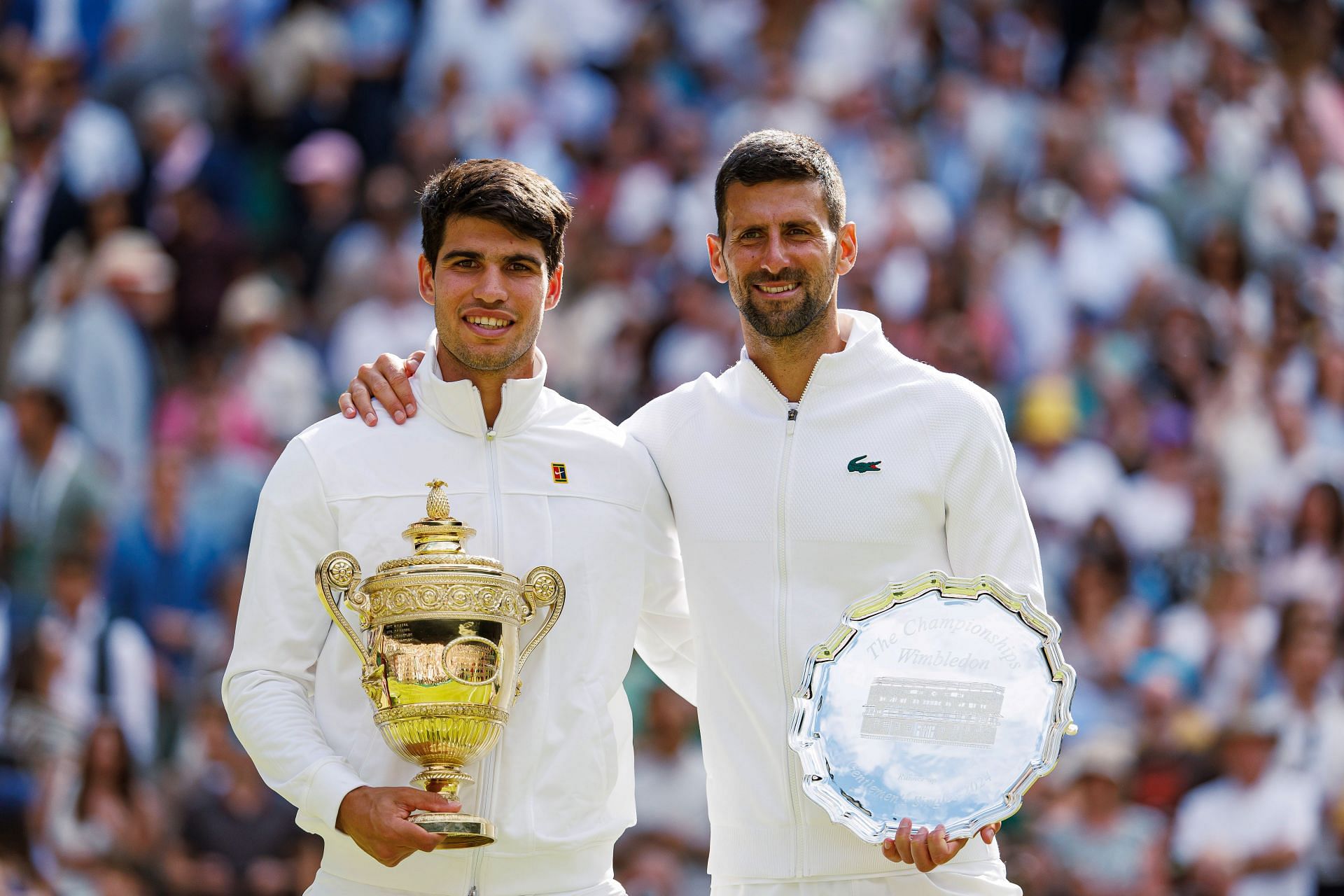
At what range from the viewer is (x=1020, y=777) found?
3635 mm

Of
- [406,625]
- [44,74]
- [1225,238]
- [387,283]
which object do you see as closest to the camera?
[406,625]

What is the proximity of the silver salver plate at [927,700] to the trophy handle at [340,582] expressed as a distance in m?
0.89

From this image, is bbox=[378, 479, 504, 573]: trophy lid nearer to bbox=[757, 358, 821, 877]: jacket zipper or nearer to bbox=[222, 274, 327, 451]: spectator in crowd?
bbox=[757, 358, 821, 877]: jacket zipper

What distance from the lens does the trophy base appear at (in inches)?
137

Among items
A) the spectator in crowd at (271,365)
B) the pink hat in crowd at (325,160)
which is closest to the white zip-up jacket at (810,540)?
the spectator in crowd at (271,365)

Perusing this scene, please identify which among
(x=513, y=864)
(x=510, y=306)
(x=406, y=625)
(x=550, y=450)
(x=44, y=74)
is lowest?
(x=513, y=864)

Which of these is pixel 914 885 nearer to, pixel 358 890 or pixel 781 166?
pixel 358 890

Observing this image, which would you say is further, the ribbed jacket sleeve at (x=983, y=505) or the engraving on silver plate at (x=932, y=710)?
the ribbed jacket sleeve at (x=983, y=505)

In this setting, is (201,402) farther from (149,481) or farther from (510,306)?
(510,306)

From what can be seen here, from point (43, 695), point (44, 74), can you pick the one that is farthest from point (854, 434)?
point (44, 74)

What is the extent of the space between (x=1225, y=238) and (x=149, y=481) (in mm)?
5973

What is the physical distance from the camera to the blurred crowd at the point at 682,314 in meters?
7.67

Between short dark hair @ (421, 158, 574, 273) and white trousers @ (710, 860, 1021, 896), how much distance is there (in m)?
1.41

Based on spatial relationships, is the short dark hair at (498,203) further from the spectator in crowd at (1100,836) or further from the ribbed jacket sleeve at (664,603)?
the spectator in crowd at (1100,836)
